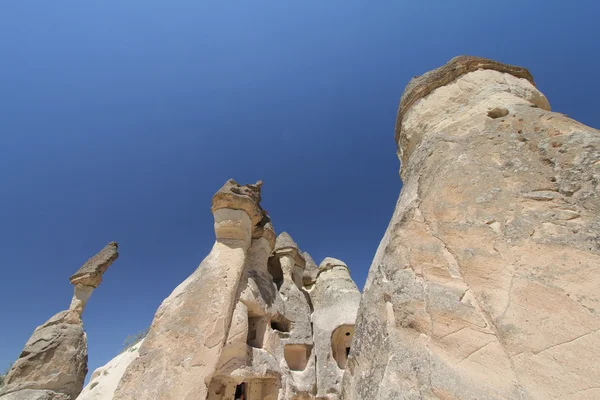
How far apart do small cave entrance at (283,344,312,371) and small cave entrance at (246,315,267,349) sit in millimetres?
1902

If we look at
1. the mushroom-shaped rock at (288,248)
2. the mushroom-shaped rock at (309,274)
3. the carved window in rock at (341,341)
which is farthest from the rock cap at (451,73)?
the mushroom-shaped rock at (309,274)

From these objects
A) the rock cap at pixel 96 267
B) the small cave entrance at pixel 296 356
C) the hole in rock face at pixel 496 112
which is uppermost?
the rock cap at pixel 96 267

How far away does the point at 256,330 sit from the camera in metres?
8.84

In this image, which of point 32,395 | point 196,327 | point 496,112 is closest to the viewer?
point 496,112

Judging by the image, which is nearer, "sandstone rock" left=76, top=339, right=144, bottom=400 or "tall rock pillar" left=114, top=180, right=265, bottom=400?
"tall rock pillar" left=114, top=180, right=265, bottom=400

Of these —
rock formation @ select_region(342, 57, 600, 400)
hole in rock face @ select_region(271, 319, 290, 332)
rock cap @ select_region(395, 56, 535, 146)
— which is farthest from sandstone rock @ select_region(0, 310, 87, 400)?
rock cap @ select_region(395, 56, 535, 146)

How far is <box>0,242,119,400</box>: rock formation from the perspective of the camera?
8.65 meters

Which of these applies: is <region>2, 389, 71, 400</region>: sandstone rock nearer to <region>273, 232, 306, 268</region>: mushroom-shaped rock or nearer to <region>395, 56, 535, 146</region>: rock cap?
<region>273, 232, 306, 268</region>: mushroom-shaped rock

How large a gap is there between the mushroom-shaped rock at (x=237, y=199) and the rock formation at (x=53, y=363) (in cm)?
629

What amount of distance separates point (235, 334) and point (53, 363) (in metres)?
6.29

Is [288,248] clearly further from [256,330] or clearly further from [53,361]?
[53,361]

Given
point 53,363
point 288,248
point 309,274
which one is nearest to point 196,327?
point 53,363

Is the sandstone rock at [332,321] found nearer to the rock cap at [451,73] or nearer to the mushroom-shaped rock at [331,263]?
the mushroom-shaped rock at [331,263]

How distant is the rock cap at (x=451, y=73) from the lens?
347 cm
